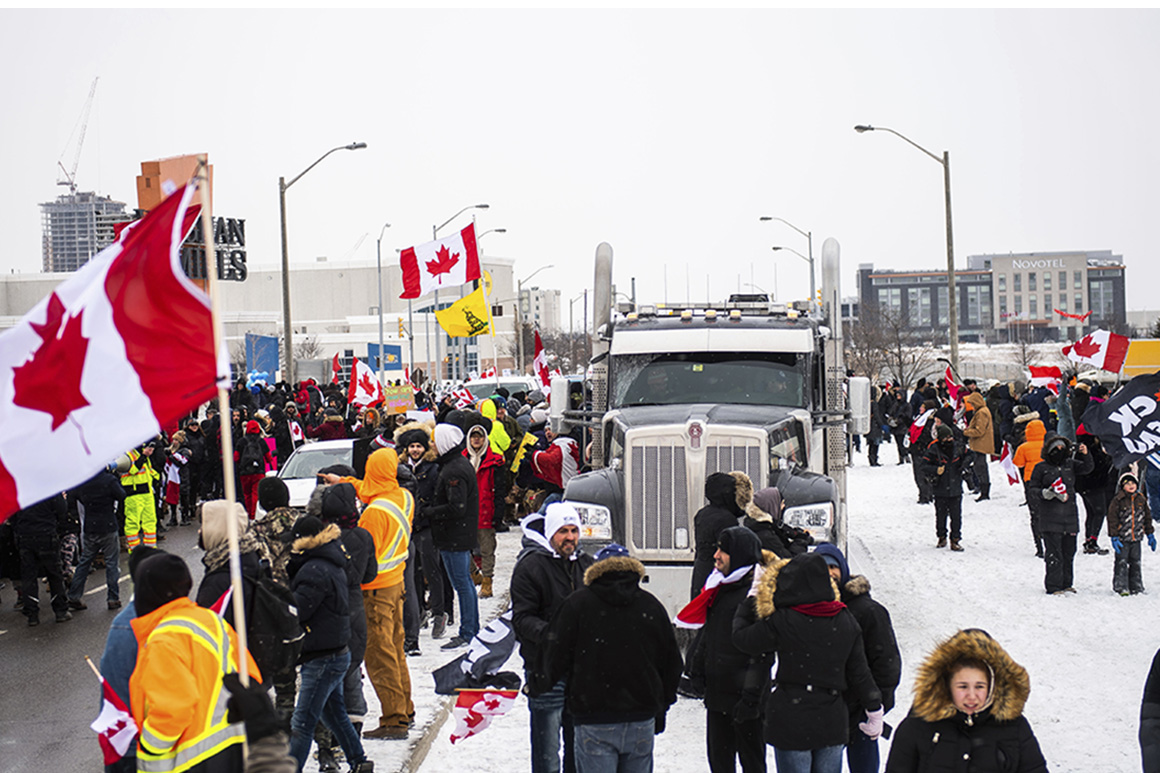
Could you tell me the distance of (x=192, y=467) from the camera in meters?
21.5

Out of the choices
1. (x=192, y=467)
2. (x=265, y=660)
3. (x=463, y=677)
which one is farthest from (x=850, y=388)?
(x=192, y=467)

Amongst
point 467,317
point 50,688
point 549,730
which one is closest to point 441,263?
point 467,317

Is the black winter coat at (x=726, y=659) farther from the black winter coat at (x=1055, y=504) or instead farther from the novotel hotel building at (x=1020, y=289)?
the novotel hotel building at (x=1020, y=289)

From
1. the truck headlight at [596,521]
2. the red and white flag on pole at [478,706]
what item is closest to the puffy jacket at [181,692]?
the red and white flag on pole at [478,706]

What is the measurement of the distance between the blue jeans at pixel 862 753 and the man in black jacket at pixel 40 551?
9.05m

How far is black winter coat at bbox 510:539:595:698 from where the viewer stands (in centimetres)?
656

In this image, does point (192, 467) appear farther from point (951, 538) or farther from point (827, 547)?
point (827, 547)

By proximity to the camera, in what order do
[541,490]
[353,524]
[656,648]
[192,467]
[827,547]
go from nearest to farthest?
[656,648]
[827,547]
[353,524]
[541,490]
[192,467]

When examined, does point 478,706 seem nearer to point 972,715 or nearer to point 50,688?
point 972,715

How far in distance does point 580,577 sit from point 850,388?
611 centimetres

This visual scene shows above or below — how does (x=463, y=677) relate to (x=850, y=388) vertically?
below

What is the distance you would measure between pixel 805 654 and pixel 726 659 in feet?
2.72

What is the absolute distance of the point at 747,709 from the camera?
6402 millimetres

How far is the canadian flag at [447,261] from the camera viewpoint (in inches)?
1083
